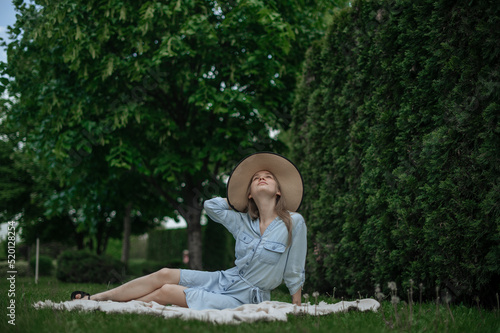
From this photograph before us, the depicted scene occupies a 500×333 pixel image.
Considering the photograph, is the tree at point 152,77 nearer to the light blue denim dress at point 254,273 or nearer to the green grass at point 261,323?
the light blue denim dress at point 254,273

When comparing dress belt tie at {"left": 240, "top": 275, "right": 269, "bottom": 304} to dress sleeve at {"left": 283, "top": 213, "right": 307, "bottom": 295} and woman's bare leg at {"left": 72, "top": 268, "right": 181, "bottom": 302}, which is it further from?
woman's bare leg at {"left": 72, "top": 268, "right": 181, "bottom": 302}

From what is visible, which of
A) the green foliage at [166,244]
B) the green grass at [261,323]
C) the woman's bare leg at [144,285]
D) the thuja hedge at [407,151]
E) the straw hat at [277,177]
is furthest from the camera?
the green foliage at [166,244]

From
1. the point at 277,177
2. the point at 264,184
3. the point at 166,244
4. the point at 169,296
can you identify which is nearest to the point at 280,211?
the point at 264,184

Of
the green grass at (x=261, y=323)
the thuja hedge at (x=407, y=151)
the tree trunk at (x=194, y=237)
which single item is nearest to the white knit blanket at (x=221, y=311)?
the green grass at (x=261, y=323)

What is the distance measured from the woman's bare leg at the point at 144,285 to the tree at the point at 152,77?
4.36m

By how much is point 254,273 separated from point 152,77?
6243 mm

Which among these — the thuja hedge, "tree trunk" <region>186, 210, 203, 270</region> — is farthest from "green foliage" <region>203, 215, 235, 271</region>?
the thuja hedge

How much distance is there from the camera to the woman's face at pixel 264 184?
430cm

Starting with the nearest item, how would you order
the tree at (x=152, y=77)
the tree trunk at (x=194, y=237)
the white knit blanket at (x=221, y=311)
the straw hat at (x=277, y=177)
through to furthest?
the white knit blanket at (x=221, y=311) < the straw hat at (x=277, y=177) < the tree at (x=152, y=77) < the tree trunk at (x=194, y=237)

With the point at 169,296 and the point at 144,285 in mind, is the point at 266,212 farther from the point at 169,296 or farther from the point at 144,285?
the point at 144,285

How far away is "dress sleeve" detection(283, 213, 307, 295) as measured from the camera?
4.11 meters

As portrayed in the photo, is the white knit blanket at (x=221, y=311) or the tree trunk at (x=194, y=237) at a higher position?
the tree trunk at (x=194, y=237)

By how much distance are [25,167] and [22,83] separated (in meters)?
9.39

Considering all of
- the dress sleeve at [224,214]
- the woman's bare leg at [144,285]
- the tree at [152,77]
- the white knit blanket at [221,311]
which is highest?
the tree at [152,77]
